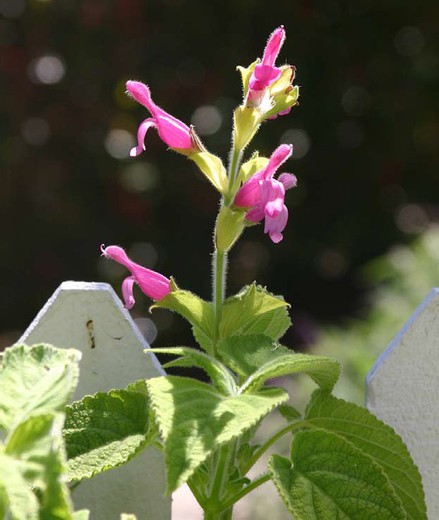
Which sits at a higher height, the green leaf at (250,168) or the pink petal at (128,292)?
the green leaf at (250,168)

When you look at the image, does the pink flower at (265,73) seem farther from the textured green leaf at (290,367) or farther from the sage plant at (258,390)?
the textured green leaf at (290,367)

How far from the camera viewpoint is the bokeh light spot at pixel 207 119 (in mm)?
4648

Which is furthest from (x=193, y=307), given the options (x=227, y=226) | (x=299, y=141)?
(x=299, y=141)

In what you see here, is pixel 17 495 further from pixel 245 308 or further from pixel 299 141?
pixel 299 141

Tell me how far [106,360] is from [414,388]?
1.41ft

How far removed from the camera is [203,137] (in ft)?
15.1

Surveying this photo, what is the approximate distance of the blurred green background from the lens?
4.65 metres

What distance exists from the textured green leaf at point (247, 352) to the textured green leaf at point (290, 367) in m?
0.02

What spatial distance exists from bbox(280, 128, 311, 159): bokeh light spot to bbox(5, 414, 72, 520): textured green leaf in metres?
3.95

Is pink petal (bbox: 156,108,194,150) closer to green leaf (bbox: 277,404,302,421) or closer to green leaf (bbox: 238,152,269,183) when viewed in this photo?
green leaf (bbox: 238,152,269,183)

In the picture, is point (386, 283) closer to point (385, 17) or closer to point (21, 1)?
point (385, 17)

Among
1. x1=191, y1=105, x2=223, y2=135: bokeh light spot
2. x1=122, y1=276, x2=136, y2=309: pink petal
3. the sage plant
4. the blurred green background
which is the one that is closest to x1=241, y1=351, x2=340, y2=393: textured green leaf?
the sage plant

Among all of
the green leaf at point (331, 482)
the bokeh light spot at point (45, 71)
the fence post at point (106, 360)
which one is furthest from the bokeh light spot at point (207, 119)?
the green leaf at point (331, 482)

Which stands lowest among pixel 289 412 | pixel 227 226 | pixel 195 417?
pixel 289 412
